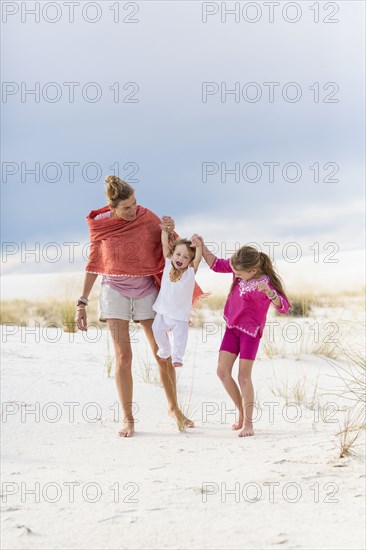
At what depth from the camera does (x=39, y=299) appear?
1612cm

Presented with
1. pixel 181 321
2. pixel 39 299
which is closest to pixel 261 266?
pixel 181 321

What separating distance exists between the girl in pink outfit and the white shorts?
20.6 inches

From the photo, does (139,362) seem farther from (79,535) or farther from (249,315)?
(79,535)

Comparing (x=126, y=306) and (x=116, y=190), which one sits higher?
(x=116, y=190)

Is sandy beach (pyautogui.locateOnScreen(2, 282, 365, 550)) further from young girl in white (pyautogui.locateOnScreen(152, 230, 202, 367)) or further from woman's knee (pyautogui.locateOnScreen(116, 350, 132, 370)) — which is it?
young girl in white (pyautogui.locateOnScreen(152, 230, 202, 367))

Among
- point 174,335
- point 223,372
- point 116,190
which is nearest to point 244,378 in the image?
point 223,372

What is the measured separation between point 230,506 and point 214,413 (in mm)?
2201

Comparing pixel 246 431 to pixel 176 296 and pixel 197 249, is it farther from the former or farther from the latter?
pixel 197 249

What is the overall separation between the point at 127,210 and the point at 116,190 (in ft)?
0.56

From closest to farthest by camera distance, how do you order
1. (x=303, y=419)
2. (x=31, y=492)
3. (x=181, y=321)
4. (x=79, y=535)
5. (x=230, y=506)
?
(x=79, y=535), (x=230, y=506), (x=31, y=492), (x=181, y=321), (x=303, y=419)

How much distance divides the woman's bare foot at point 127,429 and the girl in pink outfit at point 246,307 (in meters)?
0.80

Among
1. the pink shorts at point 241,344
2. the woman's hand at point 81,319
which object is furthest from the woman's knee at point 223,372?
the woman's hand at point 81,319

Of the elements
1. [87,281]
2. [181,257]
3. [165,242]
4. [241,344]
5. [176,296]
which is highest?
[165,242]

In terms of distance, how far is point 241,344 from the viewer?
5.02 m
